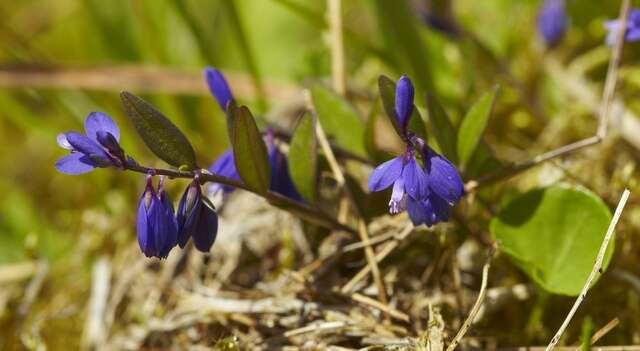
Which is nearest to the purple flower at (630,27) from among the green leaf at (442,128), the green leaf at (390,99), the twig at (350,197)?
the green leaf at (442,128)

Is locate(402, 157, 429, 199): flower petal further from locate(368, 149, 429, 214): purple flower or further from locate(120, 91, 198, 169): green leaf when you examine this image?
locate(120, 91, 198, 169): green leaf

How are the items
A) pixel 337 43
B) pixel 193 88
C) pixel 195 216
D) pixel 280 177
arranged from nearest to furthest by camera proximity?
pixel 195 216, pixel 280 177, pixel 337 43, pixel 193 88

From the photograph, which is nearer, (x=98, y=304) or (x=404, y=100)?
(x=404, y=100)

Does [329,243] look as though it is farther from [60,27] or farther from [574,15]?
[60,27]

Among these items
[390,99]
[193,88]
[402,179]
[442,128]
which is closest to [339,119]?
[442,128]

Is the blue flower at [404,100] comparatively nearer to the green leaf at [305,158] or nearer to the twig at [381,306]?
the green leaf at [305,158]

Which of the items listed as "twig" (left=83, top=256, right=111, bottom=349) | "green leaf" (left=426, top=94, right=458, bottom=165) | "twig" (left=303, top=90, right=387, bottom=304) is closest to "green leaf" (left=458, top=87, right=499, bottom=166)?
"green leaf" (left=426, top=94, right=458, bottom=165)

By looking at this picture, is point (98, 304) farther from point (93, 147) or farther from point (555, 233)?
point (555, 233)
